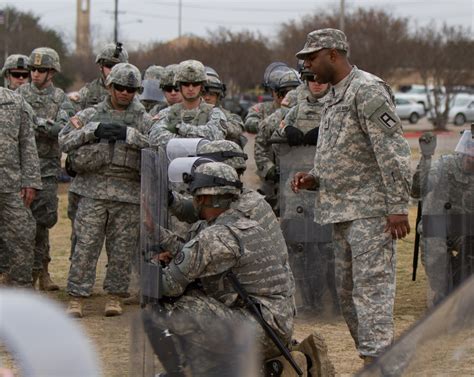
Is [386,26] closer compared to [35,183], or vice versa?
[35,183]

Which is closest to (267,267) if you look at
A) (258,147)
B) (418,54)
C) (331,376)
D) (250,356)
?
(331,376)

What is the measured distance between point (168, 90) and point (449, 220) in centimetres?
289

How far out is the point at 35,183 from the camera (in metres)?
9.54

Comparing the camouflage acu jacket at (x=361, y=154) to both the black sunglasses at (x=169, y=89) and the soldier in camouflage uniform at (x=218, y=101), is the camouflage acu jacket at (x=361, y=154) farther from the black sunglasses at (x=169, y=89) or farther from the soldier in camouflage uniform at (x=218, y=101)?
the black sunglasses at (x=169, y=89)

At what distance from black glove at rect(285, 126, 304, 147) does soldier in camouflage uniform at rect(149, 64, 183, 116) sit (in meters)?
1.58

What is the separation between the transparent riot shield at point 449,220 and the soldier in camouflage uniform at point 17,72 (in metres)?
4.19

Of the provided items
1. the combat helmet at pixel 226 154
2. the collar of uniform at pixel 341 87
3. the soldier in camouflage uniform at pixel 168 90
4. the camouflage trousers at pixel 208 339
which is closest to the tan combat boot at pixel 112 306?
the soldier in camouflage uniform at pixel 168 90

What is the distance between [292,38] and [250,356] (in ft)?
183

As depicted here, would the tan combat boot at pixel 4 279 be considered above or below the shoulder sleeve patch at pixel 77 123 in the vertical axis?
below

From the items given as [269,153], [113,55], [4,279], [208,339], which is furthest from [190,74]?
[208,339]

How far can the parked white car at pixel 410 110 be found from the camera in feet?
174

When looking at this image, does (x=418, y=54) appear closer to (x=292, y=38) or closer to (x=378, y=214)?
(x=292, y=38)

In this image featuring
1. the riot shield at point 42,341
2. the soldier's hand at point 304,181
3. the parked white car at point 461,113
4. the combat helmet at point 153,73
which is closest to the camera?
the riot shield at point 42,341

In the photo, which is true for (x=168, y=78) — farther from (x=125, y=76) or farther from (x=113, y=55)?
(x=125, y=76)
